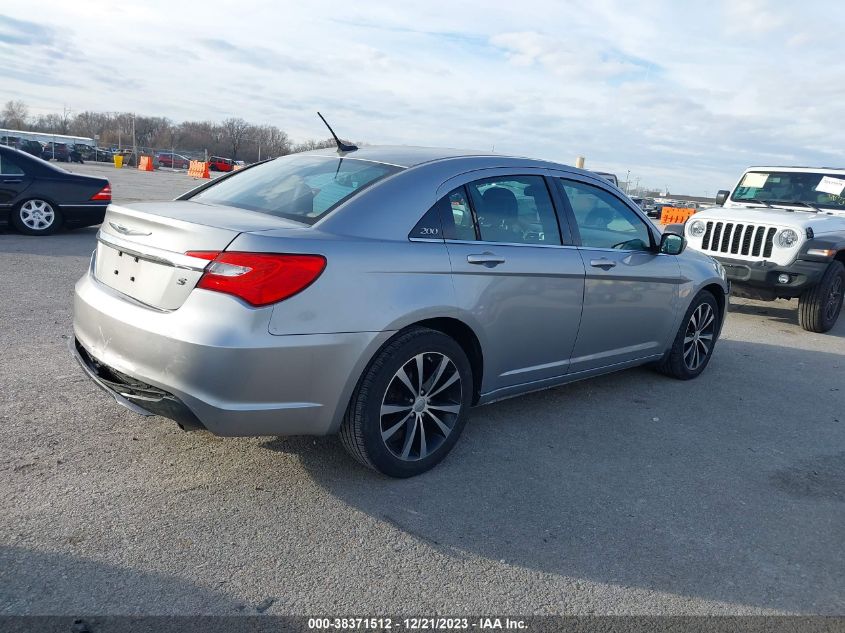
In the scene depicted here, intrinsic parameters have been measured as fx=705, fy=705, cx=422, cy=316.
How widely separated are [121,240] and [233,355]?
102 centimetres

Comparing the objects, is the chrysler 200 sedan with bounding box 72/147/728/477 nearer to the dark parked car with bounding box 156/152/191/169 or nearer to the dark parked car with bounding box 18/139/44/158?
the dark parked car with bounding box 18/139/44/158

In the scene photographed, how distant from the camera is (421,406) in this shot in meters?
3.54

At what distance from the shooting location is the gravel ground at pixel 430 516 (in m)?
2.63

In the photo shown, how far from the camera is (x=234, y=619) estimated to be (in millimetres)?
2420

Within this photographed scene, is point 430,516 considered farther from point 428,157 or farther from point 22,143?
point 22,143

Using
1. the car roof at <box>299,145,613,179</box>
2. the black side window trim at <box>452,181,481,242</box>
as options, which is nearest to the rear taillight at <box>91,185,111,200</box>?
the car roof at <box>299,145,613,179</box>

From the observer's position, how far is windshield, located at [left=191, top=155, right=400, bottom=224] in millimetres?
3502

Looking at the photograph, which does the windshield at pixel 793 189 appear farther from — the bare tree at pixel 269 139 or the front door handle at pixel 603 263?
the bare tree at pixel 269 139

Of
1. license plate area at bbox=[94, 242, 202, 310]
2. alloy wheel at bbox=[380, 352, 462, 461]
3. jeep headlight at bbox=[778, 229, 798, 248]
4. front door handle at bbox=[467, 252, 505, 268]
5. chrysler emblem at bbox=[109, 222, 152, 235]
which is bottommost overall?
alloy wheel at bbox=[380, 352, 462, 461]

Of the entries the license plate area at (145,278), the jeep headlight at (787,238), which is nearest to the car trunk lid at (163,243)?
the license plate area at (145,278)

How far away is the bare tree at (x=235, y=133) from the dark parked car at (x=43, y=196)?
6568cm

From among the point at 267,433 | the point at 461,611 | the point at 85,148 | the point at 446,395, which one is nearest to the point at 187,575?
the point at 267,433

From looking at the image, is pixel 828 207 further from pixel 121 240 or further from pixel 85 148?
pixel 85 148

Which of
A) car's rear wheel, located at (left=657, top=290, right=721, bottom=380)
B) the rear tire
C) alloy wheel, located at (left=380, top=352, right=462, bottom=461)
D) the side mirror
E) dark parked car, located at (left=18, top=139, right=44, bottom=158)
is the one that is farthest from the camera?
dark parked car, located at (left=18, top=139, right=44, bottom=158)
